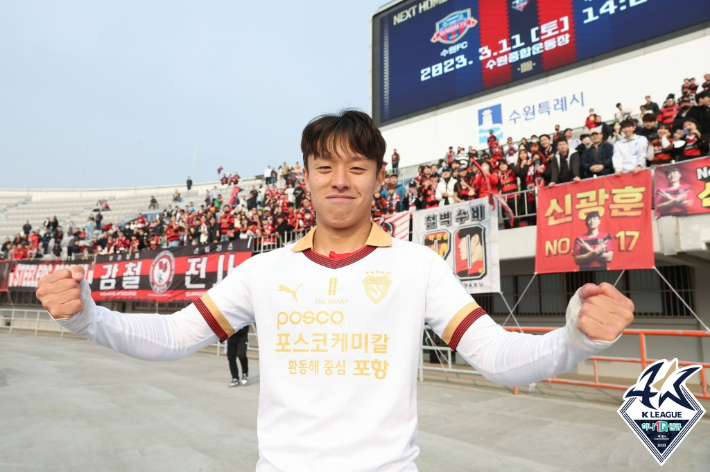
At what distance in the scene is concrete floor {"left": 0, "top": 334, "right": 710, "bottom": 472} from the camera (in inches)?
162

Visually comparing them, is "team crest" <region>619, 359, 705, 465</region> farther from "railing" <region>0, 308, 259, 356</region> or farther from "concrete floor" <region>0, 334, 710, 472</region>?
"railing" <region>0, 308, 259, 356</region>

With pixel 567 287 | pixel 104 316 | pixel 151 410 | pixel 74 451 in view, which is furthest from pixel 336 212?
pixel 567 287

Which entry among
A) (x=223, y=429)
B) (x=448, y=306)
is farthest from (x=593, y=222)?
(x=448, y=306)

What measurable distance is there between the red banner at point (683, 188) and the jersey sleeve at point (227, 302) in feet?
22.8

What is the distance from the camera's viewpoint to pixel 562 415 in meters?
6.07

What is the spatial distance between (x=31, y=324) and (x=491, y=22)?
24678mm

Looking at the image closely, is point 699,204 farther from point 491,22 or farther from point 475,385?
point 491,22

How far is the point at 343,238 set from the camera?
1.73 metres

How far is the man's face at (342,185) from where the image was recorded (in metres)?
1.64

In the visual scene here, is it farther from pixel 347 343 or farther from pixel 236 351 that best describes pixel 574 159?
pixel 347 343

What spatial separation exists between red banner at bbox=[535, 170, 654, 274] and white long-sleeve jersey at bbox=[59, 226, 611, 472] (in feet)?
21.1

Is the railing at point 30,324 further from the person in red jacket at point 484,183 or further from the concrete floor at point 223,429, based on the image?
the person in red jacket at point 484,183

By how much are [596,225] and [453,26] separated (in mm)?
12874

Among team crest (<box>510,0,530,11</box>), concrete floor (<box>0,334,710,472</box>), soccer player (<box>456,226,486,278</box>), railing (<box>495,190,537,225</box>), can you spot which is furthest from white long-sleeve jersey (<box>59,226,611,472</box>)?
team crest (<box>510,0,530,11</box>)
